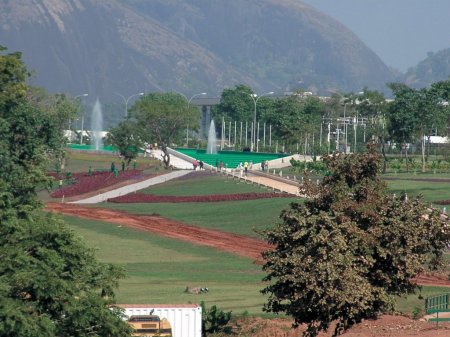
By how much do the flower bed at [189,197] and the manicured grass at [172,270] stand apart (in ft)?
51.3

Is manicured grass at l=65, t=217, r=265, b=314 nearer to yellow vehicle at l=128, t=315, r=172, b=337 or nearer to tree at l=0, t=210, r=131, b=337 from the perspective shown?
yellow vehicle at l=128, t=315, r=172, b=337

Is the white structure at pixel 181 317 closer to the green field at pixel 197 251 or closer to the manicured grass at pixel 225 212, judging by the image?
the green field at pixel 197 251

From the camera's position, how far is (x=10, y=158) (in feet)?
230

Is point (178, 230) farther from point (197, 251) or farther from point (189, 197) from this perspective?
point (189, 197)

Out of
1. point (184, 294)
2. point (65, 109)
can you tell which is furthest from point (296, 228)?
point (65, 109)

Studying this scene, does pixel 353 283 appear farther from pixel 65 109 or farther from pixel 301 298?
pixel 65 109

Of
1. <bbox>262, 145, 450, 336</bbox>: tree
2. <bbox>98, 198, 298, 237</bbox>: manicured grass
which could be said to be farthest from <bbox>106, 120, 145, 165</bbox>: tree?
<bbox>262, 145, 450, 336</bbox>: tree

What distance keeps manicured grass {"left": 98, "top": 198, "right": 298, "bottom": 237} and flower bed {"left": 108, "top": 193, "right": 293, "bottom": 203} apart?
61.6 inches

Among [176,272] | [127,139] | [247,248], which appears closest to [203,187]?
[127,139]

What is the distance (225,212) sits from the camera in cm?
8688

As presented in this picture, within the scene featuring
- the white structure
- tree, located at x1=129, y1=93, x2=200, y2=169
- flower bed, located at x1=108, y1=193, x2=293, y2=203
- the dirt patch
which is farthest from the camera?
tree, located at x1=129, y1=93, x2=200, y2=169

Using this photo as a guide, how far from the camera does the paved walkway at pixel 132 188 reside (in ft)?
336

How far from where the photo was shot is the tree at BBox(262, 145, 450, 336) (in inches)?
1428

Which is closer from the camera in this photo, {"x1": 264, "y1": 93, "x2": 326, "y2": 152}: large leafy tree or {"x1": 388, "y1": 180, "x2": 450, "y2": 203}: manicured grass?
{"x1": 388, "y1": 180, "x2": 450, "y2": 203}: manicured grass
